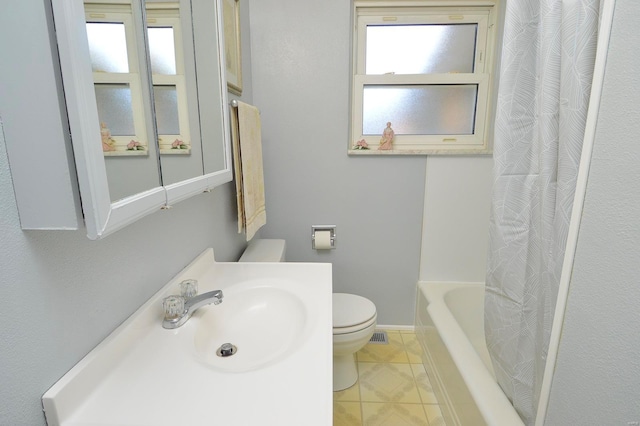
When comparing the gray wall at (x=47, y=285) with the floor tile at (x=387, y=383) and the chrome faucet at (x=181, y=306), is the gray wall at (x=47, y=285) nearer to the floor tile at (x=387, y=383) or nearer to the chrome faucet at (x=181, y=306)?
the chrome faucet at (x=181, y=306)

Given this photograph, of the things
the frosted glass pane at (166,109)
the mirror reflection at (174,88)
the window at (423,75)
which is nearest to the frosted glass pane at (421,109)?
the window at (423,75)

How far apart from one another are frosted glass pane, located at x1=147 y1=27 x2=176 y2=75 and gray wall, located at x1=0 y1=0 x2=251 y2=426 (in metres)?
0.39

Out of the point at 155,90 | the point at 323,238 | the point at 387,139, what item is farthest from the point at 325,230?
the point at 155,90

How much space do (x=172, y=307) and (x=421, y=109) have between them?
71.0 inches

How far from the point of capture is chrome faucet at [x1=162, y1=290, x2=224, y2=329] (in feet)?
2.87

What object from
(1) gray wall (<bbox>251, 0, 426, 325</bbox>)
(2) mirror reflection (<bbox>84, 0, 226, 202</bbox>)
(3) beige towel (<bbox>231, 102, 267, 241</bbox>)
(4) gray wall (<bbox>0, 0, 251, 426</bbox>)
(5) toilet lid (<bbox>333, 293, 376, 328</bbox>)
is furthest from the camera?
(1) gray wall (<bbox>251, 0, 426, 325</bbox>)

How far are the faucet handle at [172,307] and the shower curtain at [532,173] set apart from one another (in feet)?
3.42

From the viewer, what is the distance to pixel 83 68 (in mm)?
517

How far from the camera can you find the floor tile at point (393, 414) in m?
1.52

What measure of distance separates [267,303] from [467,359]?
962 mm

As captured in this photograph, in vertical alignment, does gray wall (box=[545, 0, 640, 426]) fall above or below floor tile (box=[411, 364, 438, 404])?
above

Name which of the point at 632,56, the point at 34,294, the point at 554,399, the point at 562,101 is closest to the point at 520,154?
the point at 562,101

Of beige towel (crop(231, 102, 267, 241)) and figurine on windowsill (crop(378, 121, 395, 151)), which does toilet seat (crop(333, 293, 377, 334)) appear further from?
figurine on windowsill (crop(378, 121, 395, 151))

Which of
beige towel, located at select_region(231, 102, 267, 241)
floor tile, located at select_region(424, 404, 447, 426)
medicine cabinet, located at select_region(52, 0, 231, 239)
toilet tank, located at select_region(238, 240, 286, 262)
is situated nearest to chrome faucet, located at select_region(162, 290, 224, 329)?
medicine cabinet, located at select_region(52, 0, 231, 239)
